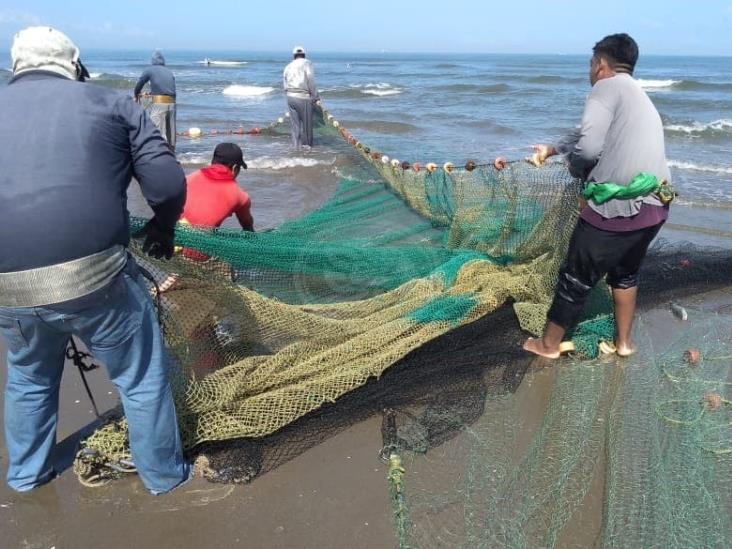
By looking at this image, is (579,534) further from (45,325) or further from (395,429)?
(45,325)

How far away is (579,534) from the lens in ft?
8.13

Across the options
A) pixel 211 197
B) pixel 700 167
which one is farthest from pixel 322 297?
pixel 700 167

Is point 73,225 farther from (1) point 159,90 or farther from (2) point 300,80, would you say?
(2) point 300,80

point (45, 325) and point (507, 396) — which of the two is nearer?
point (45, 325)

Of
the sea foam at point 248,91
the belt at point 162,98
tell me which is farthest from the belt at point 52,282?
the sea foam at point 248,91

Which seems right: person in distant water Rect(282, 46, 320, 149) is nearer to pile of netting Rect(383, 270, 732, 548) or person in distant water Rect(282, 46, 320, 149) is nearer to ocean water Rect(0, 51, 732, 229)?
ocean water Rect(0, 51, 732, 229)

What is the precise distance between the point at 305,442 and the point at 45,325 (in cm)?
135

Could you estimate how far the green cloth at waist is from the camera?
10.6 feet

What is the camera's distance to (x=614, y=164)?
3.29 m

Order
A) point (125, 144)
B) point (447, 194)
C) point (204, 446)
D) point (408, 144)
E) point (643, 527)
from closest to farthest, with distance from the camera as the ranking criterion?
1. point (125, 144)
2. point (643, 527)
3. point (204, 446)
4. point (447, 194)
5. point (408, 144)

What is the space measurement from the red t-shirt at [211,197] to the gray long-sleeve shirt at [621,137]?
206 cm

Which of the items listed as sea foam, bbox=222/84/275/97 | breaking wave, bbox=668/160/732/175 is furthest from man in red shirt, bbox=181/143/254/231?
sea foam, bbox=222/84/275/97

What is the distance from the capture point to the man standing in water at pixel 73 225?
2.00 metres

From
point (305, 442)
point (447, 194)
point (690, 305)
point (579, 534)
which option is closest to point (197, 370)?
point (305, 442)
